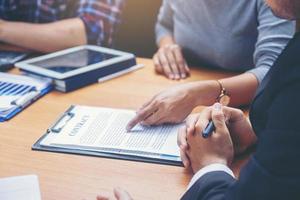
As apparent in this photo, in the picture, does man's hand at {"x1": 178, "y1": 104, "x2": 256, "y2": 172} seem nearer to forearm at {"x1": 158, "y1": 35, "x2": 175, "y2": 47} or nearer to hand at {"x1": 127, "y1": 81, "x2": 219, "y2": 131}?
hand at {"x1": 127, "y1": 81, "x2": 219, "y2": 131}

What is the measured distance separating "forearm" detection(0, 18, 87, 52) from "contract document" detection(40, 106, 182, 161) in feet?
1.79

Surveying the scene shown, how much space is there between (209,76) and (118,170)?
631mm

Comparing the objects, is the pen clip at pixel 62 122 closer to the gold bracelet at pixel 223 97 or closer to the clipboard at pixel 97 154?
the clipboard at pixel 97 154

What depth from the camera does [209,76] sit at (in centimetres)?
154

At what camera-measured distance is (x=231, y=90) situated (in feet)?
4.34

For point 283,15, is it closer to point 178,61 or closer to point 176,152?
point 176,152

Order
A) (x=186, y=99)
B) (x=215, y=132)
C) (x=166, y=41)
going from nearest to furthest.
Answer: (x=215, y=132) → (x=186, y=99) → (x=166, y=41)

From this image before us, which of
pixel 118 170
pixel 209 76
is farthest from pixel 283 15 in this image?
pixel 209 76

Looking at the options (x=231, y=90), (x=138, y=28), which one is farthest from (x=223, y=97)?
(x=138, y=28)

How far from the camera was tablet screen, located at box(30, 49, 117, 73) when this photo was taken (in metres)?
1.49

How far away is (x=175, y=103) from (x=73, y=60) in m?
0.48

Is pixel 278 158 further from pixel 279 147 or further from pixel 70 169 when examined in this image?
pixel 70 169

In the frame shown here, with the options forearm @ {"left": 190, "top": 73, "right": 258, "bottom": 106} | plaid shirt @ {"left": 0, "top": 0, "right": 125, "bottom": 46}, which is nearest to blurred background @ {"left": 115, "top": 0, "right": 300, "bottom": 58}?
plaid shirt @ {"left": 0, "top": 0, "right": 125, "bottom": 46}

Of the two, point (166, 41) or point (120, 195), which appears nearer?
point (120, 195)
